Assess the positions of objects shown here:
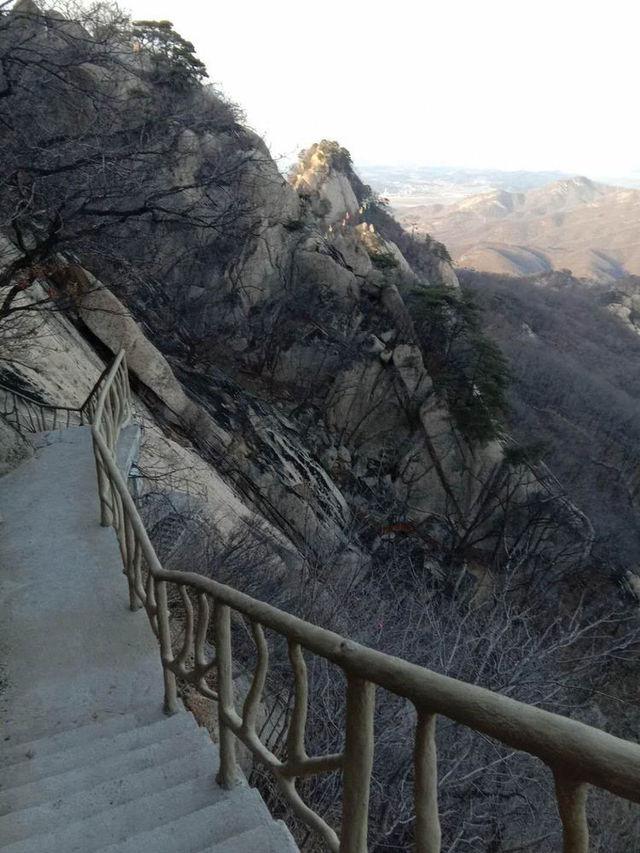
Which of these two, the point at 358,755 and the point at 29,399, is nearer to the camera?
the point at 358,755

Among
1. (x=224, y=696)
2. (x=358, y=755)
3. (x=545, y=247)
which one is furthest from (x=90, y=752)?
(x=545, y=247)

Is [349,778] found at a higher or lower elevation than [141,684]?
higher

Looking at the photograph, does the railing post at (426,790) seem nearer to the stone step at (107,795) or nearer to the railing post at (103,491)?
the stone step at (107,795)

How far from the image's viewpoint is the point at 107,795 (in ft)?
8.43

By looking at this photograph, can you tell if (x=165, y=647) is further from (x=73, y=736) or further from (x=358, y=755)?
(x=358, y=755)

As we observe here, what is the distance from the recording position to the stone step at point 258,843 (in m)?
2.11

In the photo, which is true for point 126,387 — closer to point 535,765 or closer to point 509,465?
point 535,765

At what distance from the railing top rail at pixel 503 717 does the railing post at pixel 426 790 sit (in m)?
0.06

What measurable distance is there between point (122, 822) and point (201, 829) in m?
0.39

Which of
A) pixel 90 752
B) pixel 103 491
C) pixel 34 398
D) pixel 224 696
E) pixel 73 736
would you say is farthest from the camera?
pixel 34 398

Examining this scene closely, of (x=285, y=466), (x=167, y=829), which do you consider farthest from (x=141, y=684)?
(x=285, y=466)

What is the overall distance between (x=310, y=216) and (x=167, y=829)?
24.0 m

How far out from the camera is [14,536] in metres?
5.38

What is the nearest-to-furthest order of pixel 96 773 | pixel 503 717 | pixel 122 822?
pixel 503 717, pixel 122 822, pixel 96 773
